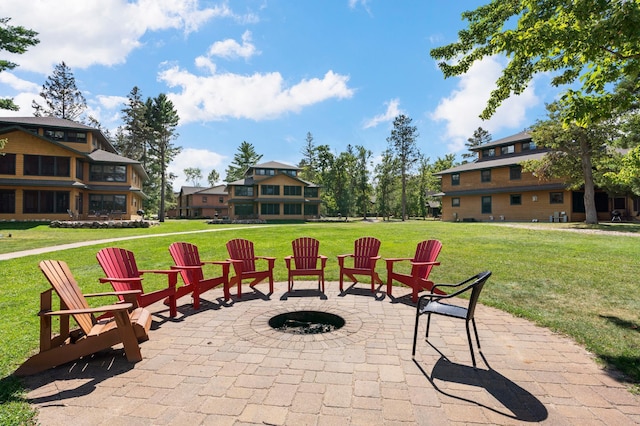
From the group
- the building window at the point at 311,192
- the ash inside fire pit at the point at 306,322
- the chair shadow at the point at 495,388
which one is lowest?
the chair shadow at the point at 495,388

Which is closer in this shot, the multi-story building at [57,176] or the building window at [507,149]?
the multi-story building at [57,176]

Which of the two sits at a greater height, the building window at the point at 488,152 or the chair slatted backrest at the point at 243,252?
the building window at the point at 488,152

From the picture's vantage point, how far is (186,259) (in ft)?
19.0

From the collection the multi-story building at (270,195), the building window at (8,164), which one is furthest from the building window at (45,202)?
the multi-story building at (270,195)

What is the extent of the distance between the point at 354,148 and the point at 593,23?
50230mm

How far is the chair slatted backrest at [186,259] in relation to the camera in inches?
207

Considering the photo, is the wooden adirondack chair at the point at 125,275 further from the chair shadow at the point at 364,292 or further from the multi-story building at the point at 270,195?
the multi-story building at the point at 270,195

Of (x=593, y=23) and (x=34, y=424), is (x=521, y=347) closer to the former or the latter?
(x=593, y=23)

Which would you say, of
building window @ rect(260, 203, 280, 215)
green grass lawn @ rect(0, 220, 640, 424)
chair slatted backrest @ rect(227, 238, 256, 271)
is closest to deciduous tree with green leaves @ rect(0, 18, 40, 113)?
green grass lawn @ rect(0, 220, 640, 424)

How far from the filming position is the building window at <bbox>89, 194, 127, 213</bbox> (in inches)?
1160

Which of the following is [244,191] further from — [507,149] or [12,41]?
[507,149]

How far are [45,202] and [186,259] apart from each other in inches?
1106

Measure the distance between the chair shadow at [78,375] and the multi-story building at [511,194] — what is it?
29.4 metres

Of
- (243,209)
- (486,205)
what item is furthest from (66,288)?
(243,209)
